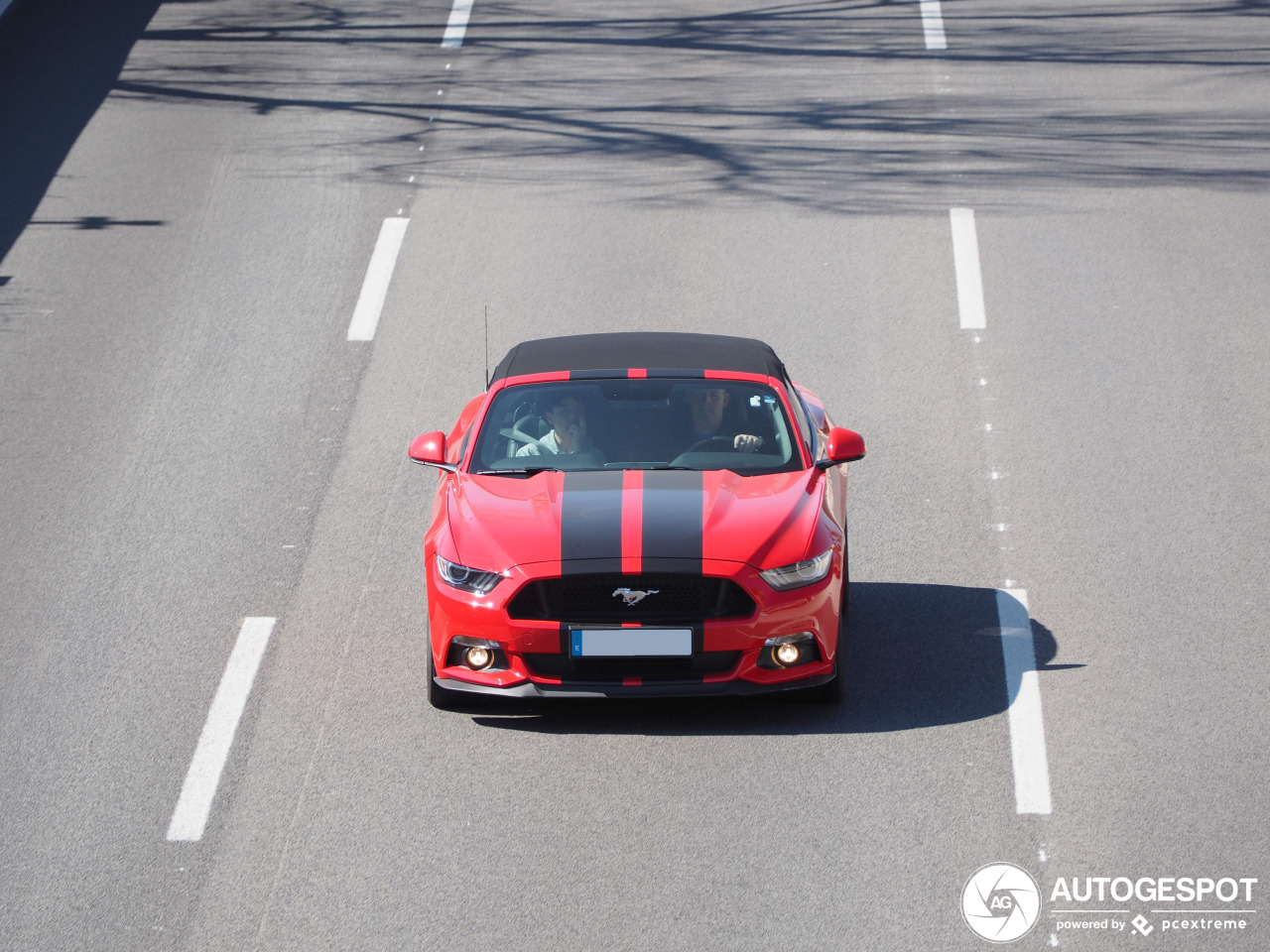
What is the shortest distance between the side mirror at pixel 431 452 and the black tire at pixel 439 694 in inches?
41.3

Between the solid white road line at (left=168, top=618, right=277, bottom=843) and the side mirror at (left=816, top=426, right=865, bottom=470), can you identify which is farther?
the side mirror at (left=816, top=426, right=865, bottom=470)

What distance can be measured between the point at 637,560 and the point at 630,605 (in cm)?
20

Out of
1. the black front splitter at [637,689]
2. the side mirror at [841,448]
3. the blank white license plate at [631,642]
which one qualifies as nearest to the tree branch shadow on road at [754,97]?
the side mirror at [841,448]

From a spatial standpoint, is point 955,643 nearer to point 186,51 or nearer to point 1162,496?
point 1162,496

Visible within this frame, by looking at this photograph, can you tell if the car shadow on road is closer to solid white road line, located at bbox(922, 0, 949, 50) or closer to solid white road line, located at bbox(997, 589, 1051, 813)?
solid white road line, located at bbox(997, 589, 1051, 813)

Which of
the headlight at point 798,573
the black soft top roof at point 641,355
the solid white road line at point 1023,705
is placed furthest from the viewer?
the black soft top roof at point 641,355

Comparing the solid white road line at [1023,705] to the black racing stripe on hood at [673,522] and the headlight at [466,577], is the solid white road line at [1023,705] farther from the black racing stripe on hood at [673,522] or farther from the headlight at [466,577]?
the headlight at [466,577]

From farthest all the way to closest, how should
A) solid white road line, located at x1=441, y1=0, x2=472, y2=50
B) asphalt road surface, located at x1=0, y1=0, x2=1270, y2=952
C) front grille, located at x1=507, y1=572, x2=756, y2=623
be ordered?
solid white road line, located at x1=441, y1=0, x2=472, y2=50 < front grille, located at x1=507, y1=572, x2=756, y2=623 < asphalt road surface, located at x1=0, y1=0, x2=1270, y2=952

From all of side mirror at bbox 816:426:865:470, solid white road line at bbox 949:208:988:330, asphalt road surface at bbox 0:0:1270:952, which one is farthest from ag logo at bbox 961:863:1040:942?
solid white road line at bbox 949:208:988:330

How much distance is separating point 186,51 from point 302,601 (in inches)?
456

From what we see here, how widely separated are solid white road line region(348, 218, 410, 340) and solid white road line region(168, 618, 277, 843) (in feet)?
14.3

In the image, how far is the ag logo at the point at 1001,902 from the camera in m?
5.54

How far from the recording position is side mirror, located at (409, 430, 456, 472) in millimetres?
7668

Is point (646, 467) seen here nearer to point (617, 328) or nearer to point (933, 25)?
point (617, 328)
